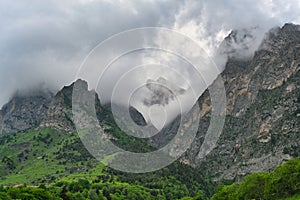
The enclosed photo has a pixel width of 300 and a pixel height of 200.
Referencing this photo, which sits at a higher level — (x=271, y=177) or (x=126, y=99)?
(x=271, y=177)

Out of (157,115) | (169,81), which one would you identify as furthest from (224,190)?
(169,81)

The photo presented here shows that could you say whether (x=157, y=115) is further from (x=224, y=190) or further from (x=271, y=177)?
(x=224, y=190)

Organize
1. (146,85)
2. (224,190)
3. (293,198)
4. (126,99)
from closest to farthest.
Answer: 1. (146,85)
2. (126,99)
3. (293,198)
4. (224,190)

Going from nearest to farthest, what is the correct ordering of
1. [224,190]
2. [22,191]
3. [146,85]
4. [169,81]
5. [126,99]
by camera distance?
[169,81] → [146,85] → [126,99] → [22,191] → [224,190]

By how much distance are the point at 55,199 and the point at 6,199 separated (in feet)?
85.2

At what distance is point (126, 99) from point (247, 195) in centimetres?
6874

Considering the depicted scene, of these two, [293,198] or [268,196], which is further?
[268,196]

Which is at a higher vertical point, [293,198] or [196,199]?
[196,199]

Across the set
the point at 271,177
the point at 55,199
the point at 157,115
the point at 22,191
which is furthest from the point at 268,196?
the point at 22,191

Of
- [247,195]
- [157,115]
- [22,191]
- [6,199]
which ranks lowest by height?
[6,199]

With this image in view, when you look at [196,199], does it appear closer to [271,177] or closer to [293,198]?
[271,177]

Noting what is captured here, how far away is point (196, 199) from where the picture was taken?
17000 centimetres

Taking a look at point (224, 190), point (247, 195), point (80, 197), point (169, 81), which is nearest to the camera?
point (169, 81)

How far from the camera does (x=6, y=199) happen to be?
12631cm
